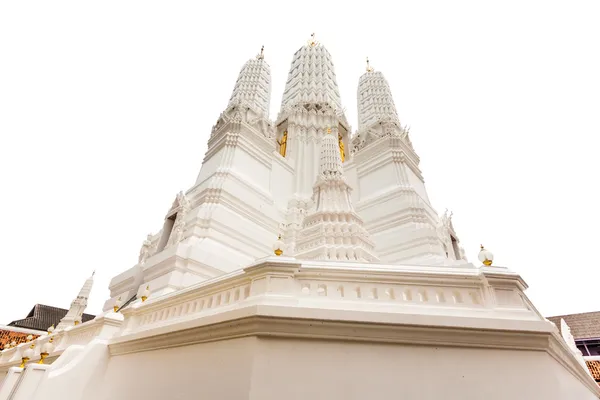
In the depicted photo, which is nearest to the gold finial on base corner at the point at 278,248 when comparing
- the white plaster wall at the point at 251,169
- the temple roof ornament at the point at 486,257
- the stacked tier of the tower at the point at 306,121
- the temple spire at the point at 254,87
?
the temple roof ornament at the point at 486,257

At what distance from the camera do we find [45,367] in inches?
198

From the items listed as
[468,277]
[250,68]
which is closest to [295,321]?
[468,277]

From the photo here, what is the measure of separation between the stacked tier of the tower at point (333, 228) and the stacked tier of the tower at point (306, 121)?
368cm

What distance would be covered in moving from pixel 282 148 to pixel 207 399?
18.9m

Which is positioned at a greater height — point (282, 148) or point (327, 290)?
point (282, 148)

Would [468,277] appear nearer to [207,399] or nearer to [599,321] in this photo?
[207,399]

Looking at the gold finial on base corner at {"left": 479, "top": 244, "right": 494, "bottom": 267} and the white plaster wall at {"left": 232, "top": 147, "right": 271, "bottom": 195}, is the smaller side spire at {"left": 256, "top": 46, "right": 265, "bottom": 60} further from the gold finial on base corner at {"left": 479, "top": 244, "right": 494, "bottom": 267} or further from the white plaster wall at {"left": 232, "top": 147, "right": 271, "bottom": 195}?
the gold finial on base corner at {"left": 479, "top": 244, "right": 494, "bottom": 267}

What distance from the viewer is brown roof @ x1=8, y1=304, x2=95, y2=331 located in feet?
94.4

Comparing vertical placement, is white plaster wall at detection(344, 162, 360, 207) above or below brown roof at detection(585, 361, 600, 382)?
above

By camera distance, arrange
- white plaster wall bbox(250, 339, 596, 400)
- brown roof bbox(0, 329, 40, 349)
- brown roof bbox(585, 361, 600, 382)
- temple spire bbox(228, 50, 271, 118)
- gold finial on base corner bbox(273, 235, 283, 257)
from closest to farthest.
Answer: white plaster wall bbox(250, 339, 596, 400) < gold finial on base corner bbox(273, 235, 283, 257) < brown roof bbox(585, 361, 600, 382) < brown roof bbox(0, 329, 40, 349) < temple spire bbox(228, 50, 271, 118)

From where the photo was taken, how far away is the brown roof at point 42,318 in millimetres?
28766

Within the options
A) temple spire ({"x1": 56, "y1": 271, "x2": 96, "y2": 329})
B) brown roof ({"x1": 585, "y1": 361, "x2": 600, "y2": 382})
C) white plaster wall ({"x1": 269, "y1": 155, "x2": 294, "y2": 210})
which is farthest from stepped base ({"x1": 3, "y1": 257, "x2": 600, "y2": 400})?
temple spire ({"x1": 56, "y1": 271, "x2": 96, "y2": 329})

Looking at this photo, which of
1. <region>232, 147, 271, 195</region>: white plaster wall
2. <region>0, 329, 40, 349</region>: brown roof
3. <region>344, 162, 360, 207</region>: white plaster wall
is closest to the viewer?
<region>232, 147, 271, 195</region>: white plaster wall

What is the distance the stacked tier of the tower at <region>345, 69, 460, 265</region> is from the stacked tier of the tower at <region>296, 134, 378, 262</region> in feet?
12.1
